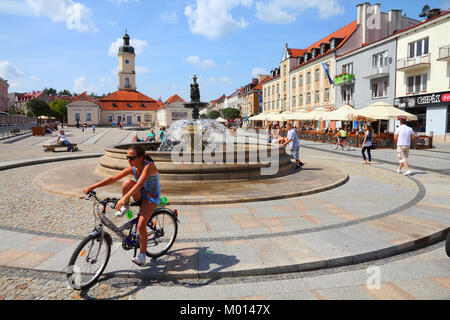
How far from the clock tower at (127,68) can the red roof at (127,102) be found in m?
4.16

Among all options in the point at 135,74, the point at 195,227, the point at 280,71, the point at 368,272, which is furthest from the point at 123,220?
the point at 135,74

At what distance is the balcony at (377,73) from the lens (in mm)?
31381

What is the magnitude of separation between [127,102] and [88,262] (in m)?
96.7

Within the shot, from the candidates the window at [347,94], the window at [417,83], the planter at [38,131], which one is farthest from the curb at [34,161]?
the window at [347,94]

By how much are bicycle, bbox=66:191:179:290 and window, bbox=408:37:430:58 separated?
30.4 m

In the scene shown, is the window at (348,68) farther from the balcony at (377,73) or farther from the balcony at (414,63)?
the balcony at (414,63)

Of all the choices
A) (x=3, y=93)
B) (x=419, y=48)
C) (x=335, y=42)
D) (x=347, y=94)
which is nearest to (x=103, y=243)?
(x=419, y=48)

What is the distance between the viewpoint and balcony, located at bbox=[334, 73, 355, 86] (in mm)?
36450

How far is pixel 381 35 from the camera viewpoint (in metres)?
38.8

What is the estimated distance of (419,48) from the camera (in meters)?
27.8

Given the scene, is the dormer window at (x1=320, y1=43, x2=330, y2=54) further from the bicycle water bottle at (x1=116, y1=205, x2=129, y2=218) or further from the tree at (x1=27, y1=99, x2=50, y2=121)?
the tree at (x1=27, y1=99, x2=50, y2=121)

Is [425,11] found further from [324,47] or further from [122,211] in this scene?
[122,211]
